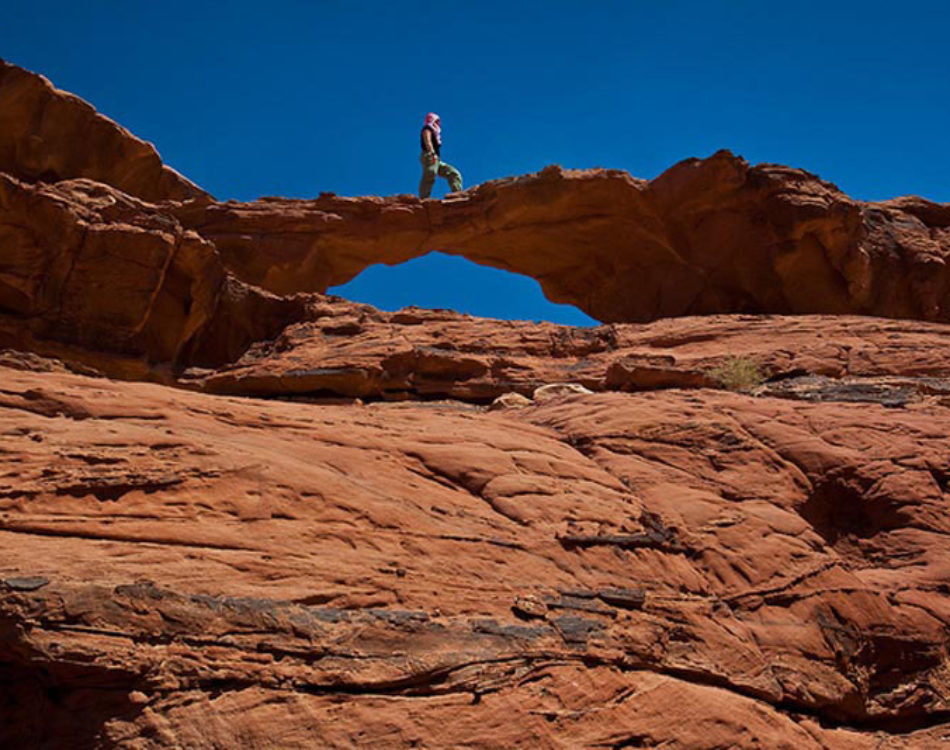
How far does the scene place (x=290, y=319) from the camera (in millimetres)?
18391

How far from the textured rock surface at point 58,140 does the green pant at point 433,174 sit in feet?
27.2

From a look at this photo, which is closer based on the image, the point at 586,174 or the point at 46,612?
the point at 46,612

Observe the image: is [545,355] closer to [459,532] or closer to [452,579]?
[459,532]

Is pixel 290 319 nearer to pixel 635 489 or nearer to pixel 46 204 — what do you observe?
pixel 46 204

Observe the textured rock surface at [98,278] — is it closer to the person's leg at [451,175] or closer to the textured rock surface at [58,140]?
the textured rock surface at [58,140]

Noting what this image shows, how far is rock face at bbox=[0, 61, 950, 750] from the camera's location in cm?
559

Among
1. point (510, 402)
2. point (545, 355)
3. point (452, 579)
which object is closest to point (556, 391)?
point (510, 402)

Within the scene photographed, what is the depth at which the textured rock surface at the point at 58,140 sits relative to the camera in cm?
2322

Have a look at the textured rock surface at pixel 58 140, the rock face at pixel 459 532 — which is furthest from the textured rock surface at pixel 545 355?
the textured rock surface at pixel 58 140

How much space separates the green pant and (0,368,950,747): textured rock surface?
1702 centimetres

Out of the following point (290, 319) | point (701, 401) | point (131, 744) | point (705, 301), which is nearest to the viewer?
point (131, 744)

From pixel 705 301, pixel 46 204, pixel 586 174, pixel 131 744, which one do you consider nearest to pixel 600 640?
pixel 131 744

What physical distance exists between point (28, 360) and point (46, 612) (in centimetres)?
1035

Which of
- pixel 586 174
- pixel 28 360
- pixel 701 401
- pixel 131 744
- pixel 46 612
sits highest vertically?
pixel 586 174
